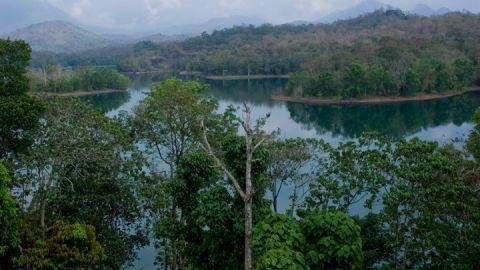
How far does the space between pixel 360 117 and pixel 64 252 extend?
45.2 m

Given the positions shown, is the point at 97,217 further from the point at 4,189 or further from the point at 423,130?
the point at 423,130

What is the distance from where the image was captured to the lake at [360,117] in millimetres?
43125

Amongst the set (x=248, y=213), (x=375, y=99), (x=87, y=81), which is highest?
(x=248, y=213)

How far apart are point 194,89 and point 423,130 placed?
33279mm

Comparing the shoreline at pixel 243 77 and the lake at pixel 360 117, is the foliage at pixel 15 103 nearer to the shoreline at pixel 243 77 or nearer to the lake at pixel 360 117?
the lake at pixel 360 117

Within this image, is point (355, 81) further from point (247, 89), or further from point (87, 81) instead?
point (87, 81)

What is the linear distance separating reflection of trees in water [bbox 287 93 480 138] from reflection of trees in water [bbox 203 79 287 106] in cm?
793

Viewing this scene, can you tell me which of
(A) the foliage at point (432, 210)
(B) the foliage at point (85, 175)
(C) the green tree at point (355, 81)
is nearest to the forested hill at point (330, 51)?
(C) the green tree at point (355, 81)

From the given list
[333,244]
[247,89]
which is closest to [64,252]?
[333,244]

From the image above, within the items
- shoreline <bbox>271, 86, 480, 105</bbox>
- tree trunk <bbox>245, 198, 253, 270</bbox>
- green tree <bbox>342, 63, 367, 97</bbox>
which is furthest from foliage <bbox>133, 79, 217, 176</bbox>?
shoreline <bbox>271, 86, 480, 105</bbox>

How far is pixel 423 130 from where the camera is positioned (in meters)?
45.5

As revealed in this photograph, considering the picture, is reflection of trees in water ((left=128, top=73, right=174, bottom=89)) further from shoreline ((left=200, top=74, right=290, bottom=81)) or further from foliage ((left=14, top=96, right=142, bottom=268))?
foliage ((left=14, top=96, right=142, bottom=268))

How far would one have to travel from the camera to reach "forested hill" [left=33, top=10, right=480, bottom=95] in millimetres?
69625

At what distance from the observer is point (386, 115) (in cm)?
5475
